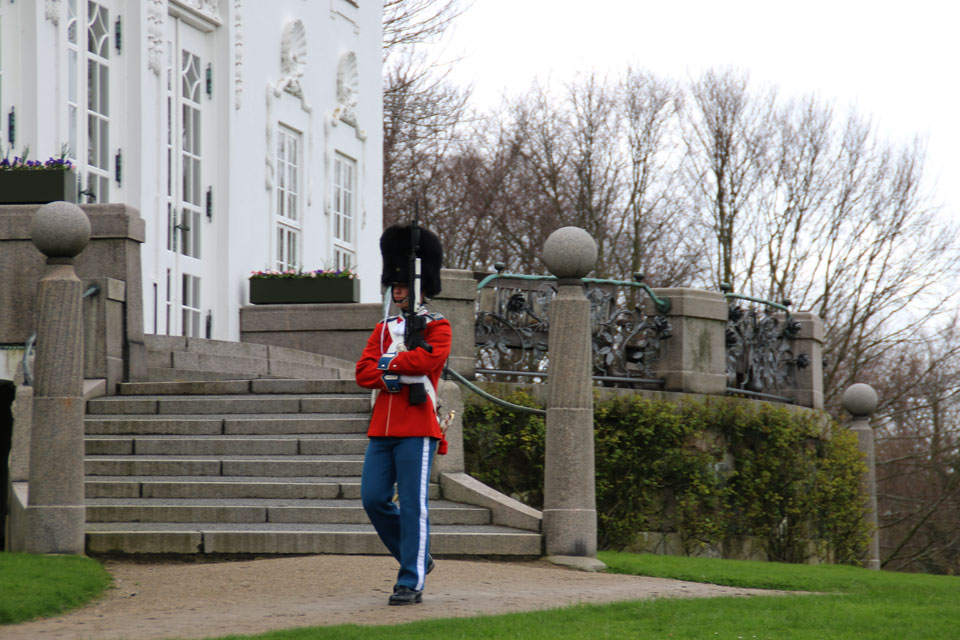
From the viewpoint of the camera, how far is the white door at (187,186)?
52.6 ft

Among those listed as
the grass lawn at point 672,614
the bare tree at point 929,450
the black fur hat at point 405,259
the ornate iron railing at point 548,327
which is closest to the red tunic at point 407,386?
the black fur hat at point 405,259

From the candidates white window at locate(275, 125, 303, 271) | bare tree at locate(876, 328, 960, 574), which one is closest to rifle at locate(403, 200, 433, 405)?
white window at locate(275, 125, 303, 271)

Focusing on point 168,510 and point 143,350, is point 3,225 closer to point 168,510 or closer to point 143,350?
point 143,350

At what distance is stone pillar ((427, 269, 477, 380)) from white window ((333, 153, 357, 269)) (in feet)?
27.2

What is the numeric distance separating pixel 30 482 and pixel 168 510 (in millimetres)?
1140

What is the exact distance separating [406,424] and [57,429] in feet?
9.04

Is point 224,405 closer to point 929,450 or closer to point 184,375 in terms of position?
point 184,375

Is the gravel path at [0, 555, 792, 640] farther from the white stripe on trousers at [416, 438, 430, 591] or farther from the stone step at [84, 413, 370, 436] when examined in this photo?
the stone step at [84, 413, 370, 436]

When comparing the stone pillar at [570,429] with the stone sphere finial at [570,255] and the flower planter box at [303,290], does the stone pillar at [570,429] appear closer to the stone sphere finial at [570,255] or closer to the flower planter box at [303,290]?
the stone sphere finial at [570,255]

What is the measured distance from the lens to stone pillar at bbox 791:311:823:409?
1499 centimetres

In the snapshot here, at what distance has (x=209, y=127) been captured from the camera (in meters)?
17.0

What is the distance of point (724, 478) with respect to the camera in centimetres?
1312

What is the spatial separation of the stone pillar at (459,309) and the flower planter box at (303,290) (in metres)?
4.65

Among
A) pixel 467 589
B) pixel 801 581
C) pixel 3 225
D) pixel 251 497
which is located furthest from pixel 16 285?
pixel 801 581
